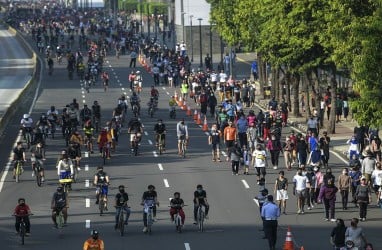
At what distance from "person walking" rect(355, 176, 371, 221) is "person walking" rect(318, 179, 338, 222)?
60 cm

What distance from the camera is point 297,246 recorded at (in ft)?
114

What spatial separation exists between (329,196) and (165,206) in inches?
199

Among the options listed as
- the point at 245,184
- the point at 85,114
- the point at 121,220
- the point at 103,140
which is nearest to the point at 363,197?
the point at 121,220

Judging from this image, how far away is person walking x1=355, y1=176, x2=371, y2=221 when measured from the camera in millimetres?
38188

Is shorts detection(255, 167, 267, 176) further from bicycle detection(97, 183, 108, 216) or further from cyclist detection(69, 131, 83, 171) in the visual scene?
bicycle detection(97, 183, 108, 216)

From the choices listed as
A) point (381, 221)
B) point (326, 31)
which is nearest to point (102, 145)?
point (326, 31)

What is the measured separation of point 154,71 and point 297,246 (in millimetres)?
53418

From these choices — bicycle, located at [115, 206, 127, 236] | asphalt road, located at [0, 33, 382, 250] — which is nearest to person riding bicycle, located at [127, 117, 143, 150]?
asphalt road, located at [0, 33, 382, 250]

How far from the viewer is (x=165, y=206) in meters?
41.2

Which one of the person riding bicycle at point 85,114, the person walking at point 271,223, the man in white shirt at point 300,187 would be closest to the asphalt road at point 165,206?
Answer: the man in white shirt at point 300,187

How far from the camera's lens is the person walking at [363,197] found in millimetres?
38188

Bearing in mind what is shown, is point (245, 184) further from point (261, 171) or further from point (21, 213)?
point (21, 213)

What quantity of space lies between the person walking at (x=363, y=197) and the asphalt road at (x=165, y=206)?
1.30 feet

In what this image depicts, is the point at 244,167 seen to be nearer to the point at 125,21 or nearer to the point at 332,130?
the point at 332,130
